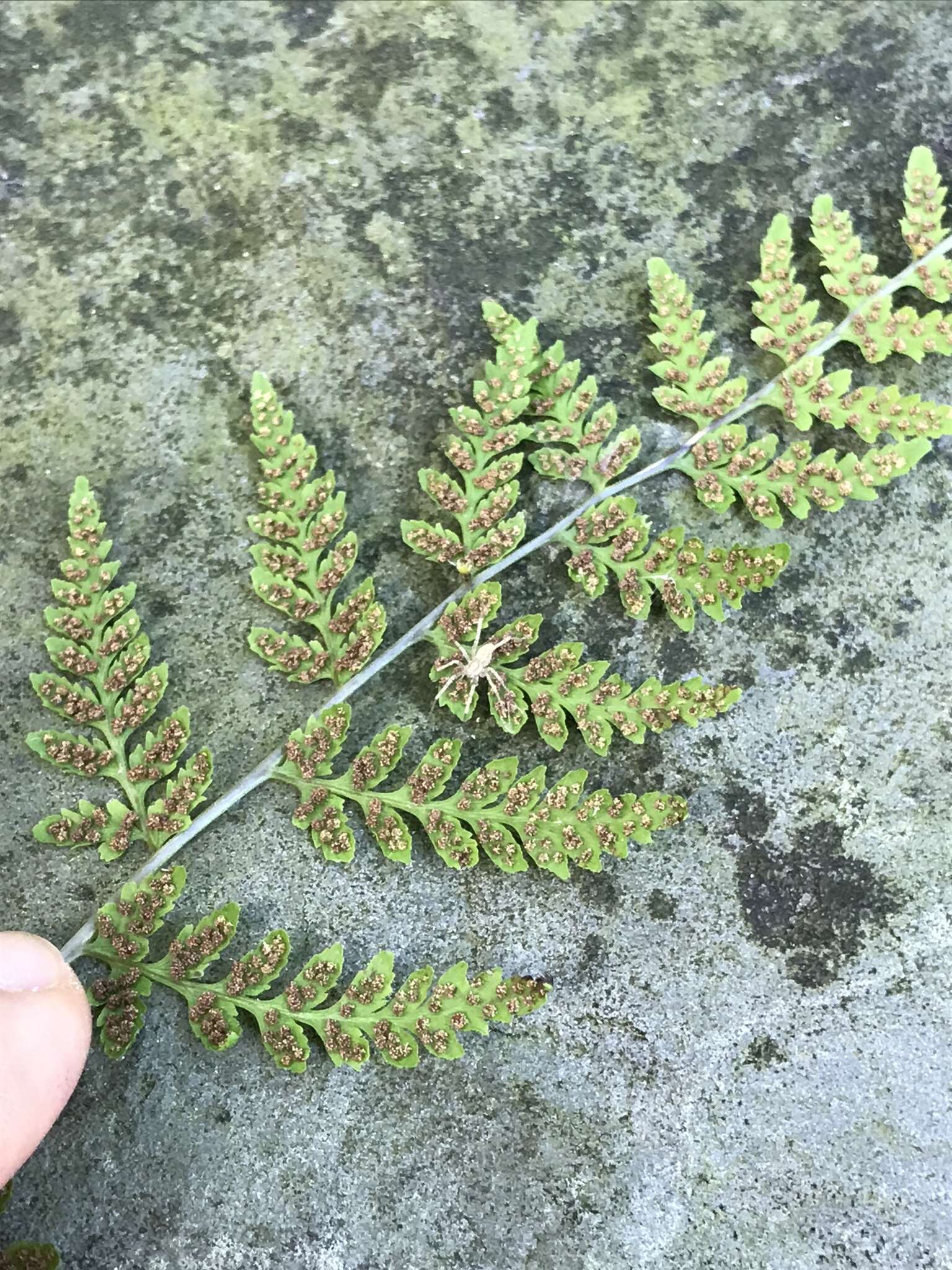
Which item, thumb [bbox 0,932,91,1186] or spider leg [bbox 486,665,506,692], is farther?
spider leg [bbox 486,665,506,692]

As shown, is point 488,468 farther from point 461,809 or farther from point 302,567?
point 461,809

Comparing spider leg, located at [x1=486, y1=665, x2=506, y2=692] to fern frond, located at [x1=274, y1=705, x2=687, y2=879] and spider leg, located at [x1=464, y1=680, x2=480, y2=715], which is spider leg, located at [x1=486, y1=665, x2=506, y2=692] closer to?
spider leg, located at [x1=464, y1=680, x2=480, y2=715]

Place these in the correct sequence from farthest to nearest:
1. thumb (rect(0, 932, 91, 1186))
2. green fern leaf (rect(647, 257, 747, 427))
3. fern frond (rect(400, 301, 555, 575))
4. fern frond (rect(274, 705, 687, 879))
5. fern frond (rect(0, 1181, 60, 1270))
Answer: green fern leaf (rect(647, 257, 747, 427)), fern frond (rect(400, 301, 555, 575)), fern frond (rect(274, 705, 687, 879)), fern frond (rect(0, 1181, 60, 1270)), thumb (rect(0, 932, 91, 1186))

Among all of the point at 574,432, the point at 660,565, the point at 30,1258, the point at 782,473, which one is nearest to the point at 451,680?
the point at 660,565

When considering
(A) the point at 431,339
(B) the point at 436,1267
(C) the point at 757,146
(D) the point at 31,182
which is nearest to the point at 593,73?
(C) the point at 757,146

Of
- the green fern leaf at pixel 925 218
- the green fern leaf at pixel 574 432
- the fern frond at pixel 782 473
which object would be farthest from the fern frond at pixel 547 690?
the green fern leaf at pixel 925 218

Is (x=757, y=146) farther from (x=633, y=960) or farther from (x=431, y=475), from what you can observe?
(x=633, y=960)

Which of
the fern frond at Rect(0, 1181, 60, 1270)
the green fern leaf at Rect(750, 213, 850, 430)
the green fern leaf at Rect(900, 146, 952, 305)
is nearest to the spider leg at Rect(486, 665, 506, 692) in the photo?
the green fern leaf at Rect(750, 213, 850, 430)
